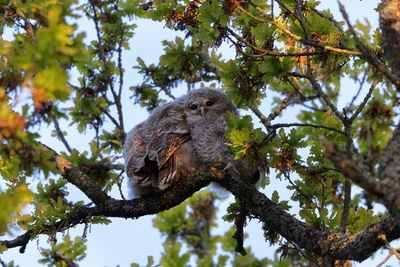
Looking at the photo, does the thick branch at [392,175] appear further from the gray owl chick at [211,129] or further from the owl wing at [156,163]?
the owl wing at [156,163]

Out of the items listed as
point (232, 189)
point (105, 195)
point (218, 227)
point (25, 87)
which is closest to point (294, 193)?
point (232, 189)

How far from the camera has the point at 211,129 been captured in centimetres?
522

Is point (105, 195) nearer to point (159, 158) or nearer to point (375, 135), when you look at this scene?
Result: point (159, 158)

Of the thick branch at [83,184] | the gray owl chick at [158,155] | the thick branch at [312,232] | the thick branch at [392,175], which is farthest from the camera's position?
the gray owl chick at [158,155]

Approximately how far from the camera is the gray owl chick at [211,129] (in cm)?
487

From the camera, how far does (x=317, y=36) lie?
3.98 m

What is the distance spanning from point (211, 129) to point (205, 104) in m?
0.75

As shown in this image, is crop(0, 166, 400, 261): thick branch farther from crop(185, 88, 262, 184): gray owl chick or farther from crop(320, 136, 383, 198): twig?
crop(320, 136, 383, 198): twig

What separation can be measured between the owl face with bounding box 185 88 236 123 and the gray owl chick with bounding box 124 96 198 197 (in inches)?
9.9

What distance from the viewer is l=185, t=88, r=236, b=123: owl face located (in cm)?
566

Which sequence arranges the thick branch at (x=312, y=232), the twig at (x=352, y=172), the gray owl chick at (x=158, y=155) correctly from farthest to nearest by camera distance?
the gray owl chick at (x=158, y=155) → the thick branch at (x=312, y=232) → the twig at (x=352, y=172)

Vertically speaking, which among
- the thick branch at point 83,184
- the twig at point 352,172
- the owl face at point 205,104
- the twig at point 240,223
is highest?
the owl face at point 205,104

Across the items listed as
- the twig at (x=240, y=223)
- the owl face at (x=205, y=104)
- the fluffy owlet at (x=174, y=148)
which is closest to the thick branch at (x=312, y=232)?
the twig at (x=240, y=223)

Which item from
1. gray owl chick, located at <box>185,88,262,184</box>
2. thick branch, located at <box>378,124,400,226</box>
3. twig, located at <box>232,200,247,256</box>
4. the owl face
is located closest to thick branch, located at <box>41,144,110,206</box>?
gray owl chick, located at <box>185,88,262,184</box>
